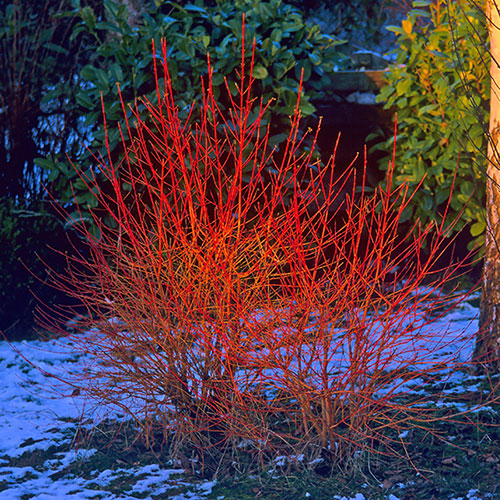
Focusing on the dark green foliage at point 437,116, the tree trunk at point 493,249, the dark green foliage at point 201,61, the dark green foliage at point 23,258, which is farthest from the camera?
the dark green foliage at point 23,258

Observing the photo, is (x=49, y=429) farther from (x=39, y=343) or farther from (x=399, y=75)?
(x=399, y=75)

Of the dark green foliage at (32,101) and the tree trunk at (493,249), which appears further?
the dark green foliage at (32,101)

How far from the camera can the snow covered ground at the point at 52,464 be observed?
309cm

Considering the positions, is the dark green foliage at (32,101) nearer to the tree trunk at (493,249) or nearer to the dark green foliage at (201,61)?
the dark green foliage at (201,61)

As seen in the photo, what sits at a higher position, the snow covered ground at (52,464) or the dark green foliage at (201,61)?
the dark green foliage at (201,61)

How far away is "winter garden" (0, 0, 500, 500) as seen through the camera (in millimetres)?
3064

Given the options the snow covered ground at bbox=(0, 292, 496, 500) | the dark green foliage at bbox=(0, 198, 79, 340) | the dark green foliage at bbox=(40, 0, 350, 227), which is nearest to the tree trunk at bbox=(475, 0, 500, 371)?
the snow covered ground at bbox=(0, 292, 496, 500)

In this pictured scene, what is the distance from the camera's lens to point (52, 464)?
3402mm

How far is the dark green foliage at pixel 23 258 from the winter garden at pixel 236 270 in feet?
0.06

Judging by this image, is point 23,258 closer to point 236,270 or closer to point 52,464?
point 52,464

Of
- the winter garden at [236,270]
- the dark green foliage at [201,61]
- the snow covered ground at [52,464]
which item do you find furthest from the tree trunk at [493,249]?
the dark green foliage at [201,61]

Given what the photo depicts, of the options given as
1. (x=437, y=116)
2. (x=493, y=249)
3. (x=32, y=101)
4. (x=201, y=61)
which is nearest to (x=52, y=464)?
(x=493, y=249)

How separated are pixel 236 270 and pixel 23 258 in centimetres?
258

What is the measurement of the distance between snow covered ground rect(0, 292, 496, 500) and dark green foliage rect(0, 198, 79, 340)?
90cm
